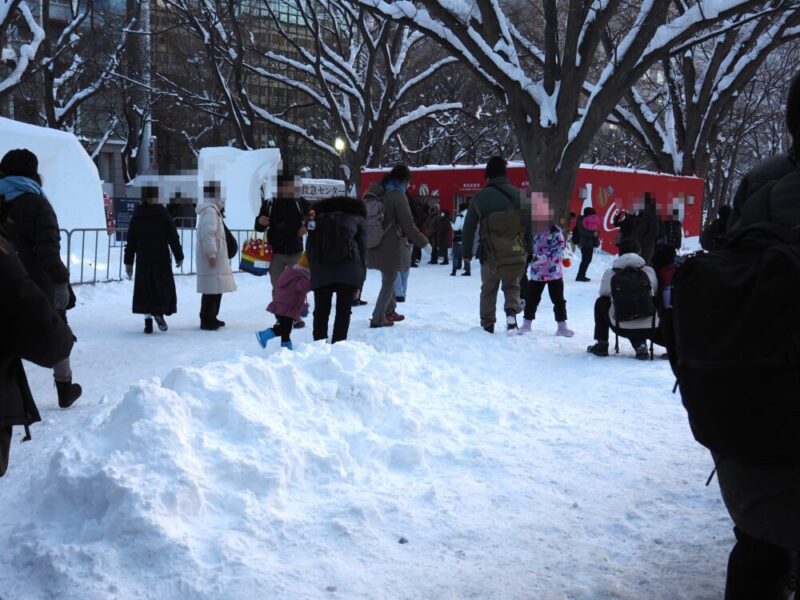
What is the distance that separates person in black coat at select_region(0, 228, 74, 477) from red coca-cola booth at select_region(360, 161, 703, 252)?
2099 centimetres

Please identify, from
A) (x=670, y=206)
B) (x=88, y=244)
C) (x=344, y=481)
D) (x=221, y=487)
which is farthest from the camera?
(x=670, y=206)

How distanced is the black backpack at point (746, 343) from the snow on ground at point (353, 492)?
131 cm

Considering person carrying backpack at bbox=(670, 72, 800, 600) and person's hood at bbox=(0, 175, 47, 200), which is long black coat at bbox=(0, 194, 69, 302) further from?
person carrying backpack at bbox=(670, 72, 800, 600)

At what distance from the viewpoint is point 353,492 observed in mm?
3826

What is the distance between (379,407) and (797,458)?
3092 millimetres

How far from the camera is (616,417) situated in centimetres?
561

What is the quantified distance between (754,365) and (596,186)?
22760 mm

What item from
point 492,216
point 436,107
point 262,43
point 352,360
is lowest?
point 352,360

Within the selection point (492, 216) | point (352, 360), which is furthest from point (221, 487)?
point (492, 216)

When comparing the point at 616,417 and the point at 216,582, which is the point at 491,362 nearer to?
the point at 616,417

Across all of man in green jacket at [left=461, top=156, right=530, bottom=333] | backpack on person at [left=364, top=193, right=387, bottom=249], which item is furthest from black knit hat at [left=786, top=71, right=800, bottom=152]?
backpack on person at [left=364, top=193, right=387, bottom=249]

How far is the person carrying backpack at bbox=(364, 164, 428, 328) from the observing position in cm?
902

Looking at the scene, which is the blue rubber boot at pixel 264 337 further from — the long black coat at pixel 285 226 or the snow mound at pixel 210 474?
the snow mound at pixel 210 474

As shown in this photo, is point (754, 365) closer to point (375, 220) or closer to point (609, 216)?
point (375, 220)
